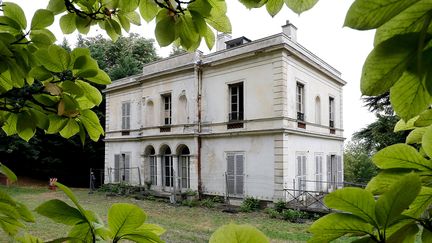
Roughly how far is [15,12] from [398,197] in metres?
0.96

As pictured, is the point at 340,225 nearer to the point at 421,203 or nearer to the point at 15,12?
the point at 421,203

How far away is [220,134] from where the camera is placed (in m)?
10.2

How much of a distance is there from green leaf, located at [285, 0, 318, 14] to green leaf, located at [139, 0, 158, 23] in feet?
1.49

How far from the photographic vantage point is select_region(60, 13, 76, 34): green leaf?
3.22 ft

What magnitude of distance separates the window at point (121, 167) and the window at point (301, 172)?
711 cm

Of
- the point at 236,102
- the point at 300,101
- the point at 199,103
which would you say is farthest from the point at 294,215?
the point at 199,103

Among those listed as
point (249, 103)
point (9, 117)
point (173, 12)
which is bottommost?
point (9, 117)

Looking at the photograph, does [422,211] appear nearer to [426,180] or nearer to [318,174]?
[426,180]

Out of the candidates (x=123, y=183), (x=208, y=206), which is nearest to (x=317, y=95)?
(x=208, y=206)

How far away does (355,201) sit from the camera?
338mm

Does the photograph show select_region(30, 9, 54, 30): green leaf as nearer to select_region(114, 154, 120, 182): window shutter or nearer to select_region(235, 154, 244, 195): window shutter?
select_region(235, 154, 244, 195): window shutter

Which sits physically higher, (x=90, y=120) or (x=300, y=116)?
(x=300, y=116)

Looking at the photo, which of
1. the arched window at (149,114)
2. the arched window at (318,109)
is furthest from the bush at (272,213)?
the arched window at (149,114)

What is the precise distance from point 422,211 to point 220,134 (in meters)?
9.77
